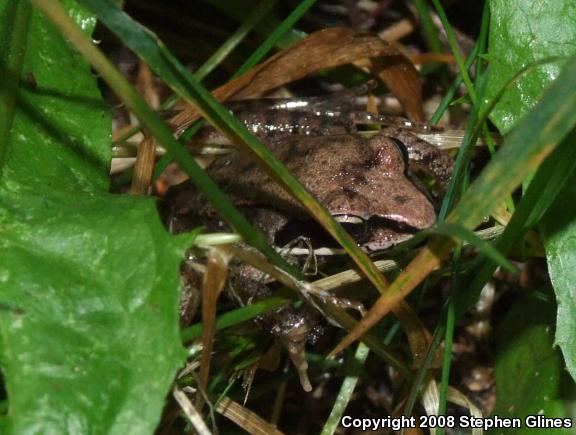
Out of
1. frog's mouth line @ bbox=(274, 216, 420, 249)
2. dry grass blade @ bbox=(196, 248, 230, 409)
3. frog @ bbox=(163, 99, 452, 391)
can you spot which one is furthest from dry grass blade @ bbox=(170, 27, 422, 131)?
dry grass blade @ bbox=(196, 248, 230, 409)

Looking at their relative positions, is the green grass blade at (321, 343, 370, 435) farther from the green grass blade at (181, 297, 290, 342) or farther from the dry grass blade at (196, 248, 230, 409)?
the dry grass blade at (196, 248, 230, 409)

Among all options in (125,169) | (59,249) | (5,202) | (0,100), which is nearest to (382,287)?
(59,249)

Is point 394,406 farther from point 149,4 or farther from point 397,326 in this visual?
point 149,4

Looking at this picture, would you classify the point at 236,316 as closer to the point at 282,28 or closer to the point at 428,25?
the point at 282,28

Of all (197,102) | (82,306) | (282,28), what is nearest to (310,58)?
(282,28)

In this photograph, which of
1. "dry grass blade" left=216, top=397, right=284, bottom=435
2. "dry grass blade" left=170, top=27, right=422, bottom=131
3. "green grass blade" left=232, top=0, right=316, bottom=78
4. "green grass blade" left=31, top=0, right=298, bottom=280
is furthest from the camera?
"dry grass blade" left=170, top=27, right=422, bottom=131

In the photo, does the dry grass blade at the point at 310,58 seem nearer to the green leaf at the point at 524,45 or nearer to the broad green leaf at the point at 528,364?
the green leaf at the point at 524,45
